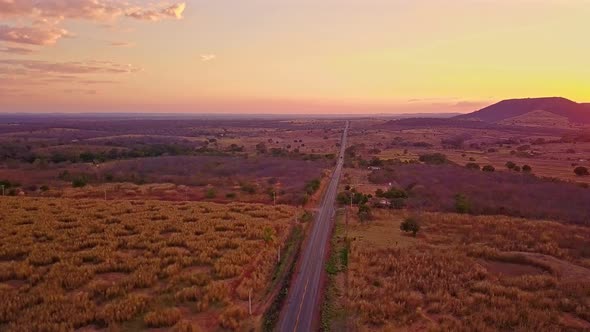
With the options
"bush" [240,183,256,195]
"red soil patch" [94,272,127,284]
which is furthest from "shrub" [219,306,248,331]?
"bush" [240,183,256,195]

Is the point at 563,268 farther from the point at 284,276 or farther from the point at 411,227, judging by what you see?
the point at 284,276

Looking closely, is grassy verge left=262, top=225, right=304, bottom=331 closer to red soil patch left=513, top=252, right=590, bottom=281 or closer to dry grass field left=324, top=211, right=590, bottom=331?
dry grass field left=324, top=211, right=590, bottom=331

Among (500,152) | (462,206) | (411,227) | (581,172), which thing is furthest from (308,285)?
(500,152)

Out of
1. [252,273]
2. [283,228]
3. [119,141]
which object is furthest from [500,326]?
[119,141]

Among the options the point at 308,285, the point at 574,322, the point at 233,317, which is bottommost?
the point at 308,285

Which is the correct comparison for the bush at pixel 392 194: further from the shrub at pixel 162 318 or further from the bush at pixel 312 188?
the shrub at pixel 162 318
